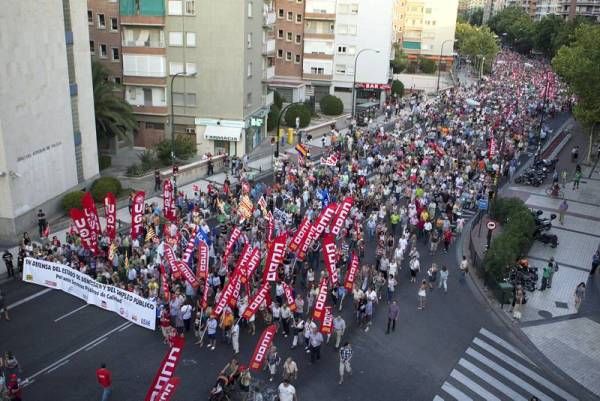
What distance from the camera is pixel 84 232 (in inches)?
934

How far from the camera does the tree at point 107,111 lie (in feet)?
129

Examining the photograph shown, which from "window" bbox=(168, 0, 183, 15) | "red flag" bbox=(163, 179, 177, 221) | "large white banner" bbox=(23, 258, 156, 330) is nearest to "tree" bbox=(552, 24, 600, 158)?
"window" bbox=(168, 0, 183, 15)

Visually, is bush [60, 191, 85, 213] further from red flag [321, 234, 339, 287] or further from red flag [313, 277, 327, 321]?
red flag [313, 277, 327, 321]

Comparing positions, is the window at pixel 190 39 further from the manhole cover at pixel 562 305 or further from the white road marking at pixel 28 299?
the manhole cover at pixel 562 305

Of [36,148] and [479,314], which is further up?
[36,148]

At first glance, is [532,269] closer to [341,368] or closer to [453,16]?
[341,368]

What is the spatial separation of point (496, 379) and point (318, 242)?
10.2 meters

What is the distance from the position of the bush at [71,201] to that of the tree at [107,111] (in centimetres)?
840

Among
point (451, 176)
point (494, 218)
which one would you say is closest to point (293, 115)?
point (451, 176)

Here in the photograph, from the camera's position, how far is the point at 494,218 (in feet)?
108

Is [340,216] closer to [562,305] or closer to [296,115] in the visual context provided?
[562,305]

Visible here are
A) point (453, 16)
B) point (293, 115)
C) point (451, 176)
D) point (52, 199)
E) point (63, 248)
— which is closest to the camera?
point (63, 248)

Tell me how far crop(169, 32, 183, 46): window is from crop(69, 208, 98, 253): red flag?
25540 millimetres

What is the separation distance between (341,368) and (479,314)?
309 inches
